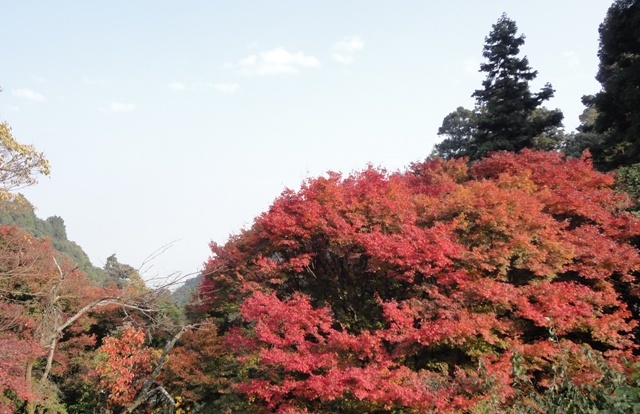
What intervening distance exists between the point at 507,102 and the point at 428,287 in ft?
44.6

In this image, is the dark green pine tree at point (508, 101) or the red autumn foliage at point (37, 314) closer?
the red autumn foliage at point (37, 314)

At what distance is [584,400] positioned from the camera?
360cm

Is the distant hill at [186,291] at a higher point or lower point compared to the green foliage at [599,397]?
higher

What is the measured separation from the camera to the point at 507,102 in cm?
1941

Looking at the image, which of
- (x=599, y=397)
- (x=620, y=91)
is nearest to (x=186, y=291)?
(x=599, y=397)

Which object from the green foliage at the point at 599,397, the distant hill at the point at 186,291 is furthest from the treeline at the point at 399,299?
the distant hill at the point at 186,291

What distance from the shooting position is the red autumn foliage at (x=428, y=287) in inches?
319

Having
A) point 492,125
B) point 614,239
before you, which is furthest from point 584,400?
point 492,125

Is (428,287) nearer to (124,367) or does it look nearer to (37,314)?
(124,367)

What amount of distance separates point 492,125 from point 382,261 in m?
12.9

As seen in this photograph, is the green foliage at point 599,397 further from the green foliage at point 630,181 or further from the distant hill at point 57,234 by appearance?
the distant hill at point 57,234

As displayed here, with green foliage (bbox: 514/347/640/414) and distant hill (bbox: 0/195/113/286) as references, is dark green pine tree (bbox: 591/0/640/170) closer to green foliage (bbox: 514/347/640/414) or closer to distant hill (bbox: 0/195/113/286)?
green foliage (bbox: 514/347/640/414)

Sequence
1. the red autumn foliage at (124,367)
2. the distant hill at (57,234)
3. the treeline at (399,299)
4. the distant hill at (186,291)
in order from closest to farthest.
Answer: the distant hill at (186,291), the treeline at (399,299), the red autumn foliage at (124,367), the distant hill at (57,234)

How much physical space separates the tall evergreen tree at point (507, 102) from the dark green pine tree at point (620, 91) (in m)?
2.42
